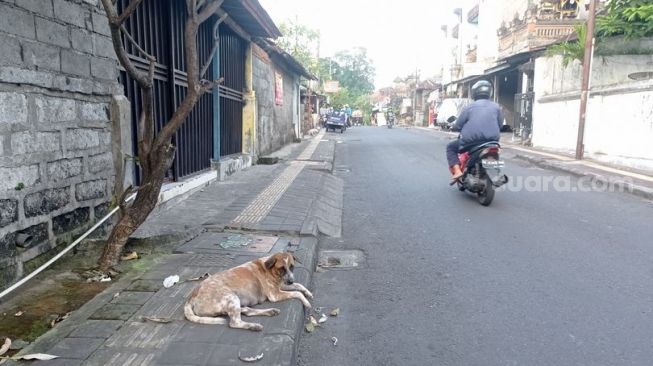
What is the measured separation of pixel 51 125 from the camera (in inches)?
161

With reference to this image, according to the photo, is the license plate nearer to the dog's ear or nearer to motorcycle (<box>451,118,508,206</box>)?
motorcycle (<box>451,118,508,206</box>)

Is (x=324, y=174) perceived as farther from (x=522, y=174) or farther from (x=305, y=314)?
(x=305, y=314)

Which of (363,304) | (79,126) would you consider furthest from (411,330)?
(79,126)

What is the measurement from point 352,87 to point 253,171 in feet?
228

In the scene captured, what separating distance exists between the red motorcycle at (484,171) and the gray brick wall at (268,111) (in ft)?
21.1

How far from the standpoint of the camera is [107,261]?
13.8 feet

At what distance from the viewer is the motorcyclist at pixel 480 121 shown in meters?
7.82

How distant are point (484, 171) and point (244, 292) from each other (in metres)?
5.31

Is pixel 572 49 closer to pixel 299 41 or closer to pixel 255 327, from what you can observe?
pixel 255 327

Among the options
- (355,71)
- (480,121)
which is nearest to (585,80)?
(480,121)

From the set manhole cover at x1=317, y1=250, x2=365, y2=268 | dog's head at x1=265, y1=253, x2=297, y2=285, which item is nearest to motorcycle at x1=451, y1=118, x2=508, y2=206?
manhole cover at x1=317, y1=250, x2=365, y2=268

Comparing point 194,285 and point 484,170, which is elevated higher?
point 484,170

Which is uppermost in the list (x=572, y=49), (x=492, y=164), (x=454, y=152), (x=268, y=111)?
(x=572, y=49)

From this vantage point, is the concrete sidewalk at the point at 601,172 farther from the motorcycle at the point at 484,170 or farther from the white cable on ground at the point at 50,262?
the white cable on ground at the point at 50,262
